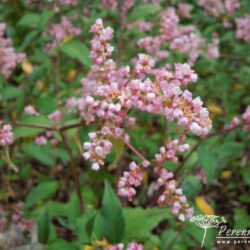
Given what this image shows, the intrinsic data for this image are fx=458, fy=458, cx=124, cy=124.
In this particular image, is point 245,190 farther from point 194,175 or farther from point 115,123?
point 115,123

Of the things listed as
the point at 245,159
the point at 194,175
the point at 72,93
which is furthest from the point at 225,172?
the point at 72,93

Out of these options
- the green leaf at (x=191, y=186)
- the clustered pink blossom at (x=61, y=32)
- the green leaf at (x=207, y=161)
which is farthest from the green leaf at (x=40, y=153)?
the green leaf at (x=207, y=161)

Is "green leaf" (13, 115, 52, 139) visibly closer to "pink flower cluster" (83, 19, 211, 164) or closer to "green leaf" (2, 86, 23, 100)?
"pink flower cluster" (83, 19, 211, 164)

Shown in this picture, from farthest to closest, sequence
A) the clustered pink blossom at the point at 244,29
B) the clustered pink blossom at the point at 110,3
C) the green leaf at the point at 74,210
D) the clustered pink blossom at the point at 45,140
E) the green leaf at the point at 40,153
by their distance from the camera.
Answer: the clustered pink blossom at the point at 244,29 < the clustered pink blossom at the point at 110,3 < the green leaf at the point at 40,153 < the clustered pink blossom at the point at 45,140 < the green leaf at the point at 74,210

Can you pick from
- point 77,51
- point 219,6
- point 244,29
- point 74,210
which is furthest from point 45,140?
point 219,6

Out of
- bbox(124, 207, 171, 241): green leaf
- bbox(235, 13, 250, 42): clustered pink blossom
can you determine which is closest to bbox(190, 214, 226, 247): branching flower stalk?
bbox(124, 207, 171, 241): green leaf

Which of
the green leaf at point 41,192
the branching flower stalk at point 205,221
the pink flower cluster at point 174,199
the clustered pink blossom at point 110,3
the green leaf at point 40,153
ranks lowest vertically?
the green leaf at point 41,192

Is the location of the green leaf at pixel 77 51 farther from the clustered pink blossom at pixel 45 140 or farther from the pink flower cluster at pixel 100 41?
the pink flower cluster at pixel 100 41
